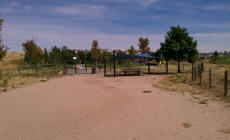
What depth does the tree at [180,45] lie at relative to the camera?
2333 cm

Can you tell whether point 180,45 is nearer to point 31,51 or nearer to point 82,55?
point 31,51

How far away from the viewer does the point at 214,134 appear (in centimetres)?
491

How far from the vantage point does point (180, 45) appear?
23578mm

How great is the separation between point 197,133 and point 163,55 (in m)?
20.6

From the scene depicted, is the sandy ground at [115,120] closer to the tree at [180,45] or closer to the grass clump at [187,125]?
the grass clump at [187,125]

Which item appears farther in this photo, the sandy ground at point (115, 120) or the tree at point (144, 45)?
the tree at point (144, 45)

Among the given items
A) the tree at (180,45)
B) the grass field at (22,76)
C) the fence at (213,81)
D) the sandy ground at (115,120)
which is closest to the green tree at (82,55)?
the grass field at (22,76)

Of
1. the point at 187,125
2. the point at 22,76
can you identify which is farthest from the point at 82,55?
the point at 187,125

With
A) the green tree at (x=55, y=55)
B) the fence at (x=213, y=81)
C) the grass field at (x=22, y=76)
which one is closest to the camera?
the fence at (x=213, y=81)

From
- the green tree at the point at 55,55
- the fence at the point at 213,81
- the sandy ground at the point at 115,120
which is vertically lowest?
the sandy ground at the point at 115,120

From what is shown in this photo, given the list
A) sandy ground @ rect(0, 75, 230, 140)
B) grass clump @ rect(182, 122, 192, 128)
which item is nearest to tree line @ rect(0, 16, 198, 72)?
sandy ground @ rect(0, 75, 230, 140)

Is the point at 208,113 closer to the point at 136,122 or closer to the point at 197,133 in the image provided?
the point at 197,133

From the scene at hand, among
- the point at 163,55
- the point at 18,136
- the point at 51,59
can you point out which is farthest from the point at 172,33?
the point at 51,59

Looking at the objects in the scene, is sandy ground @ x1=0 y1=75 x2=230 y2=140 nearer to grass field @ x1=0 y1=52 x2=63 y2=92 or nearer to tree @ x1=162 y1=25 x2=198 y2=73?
Result: grass field @ x1=0 y1=52 x2=63 y2=92
